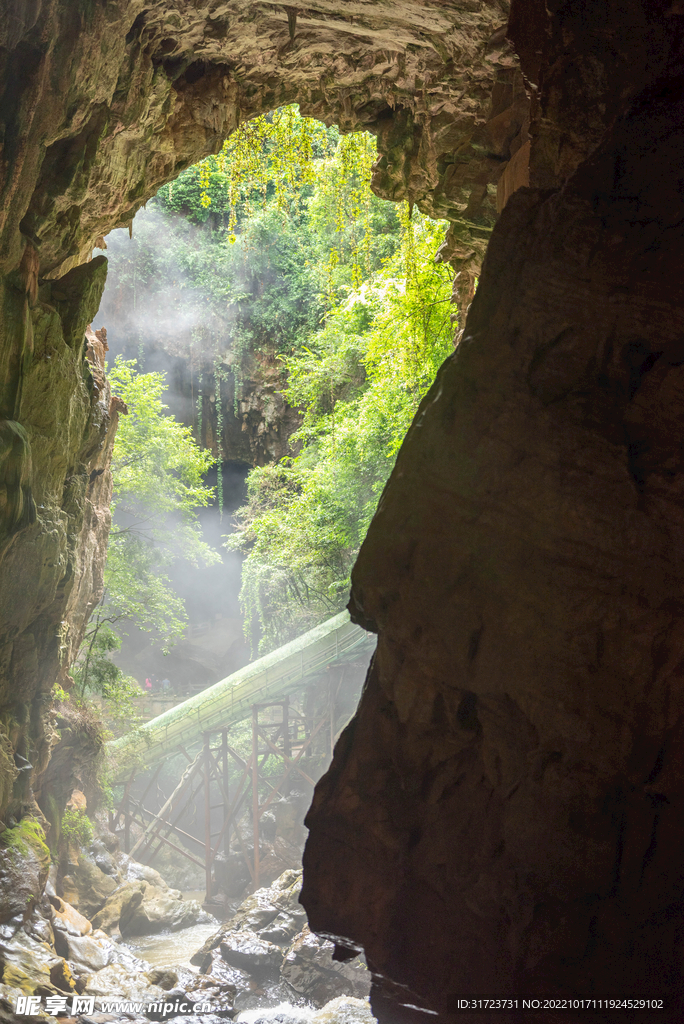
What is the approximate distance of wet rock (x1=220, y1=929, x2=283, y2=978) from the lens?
29.2ft

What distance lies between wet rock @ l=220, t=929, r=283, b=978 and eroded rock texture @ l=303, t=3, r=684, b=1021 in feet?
20.3

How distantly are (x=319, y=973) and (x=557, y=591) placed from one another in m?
7.60

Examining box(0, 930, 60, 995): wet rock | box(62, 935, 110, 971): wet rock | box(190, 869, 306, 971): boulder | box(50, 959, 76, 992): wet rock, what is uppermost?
box(0, 930, 60, 995): wet rock

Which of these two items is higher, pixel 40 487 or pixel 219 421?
pixel 40 487

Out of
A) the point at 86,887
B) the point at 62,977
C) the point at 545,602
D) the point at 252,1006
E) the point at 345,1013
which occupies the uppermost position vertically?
the point at 545,602

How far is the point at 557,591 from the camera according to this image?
3297mm

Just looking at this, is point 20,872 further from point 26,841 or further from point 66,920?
point 66,920

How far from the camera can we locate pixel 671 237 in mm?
3295

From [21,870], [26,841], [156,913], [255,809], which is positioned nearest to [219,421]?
[255,809]

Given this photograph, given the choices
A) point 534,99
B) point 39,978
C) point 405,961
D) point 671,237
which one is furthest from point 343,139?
point 39,978

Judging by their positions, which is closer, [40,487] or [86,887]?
[40,487]

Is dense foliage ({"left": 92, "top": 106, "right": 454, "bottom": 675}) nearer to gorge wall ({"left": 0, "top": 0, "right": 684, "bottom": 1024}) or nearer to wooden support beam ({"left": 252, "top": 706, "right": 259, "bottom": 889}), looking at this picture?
wooden support beam ({"left": 252, "top": 706, "right": 259, "bottom": 889})

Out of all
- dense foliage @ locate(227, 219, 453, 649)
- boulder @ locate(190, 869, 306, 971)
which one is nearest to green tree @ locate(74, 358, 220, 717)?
dense foliage @ locate(227, 219, 453, 649)

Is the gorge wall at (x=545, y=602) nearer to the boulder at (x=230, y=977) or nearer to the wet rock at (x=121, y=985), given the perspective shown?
the wet rock at (x=121, y=985)
